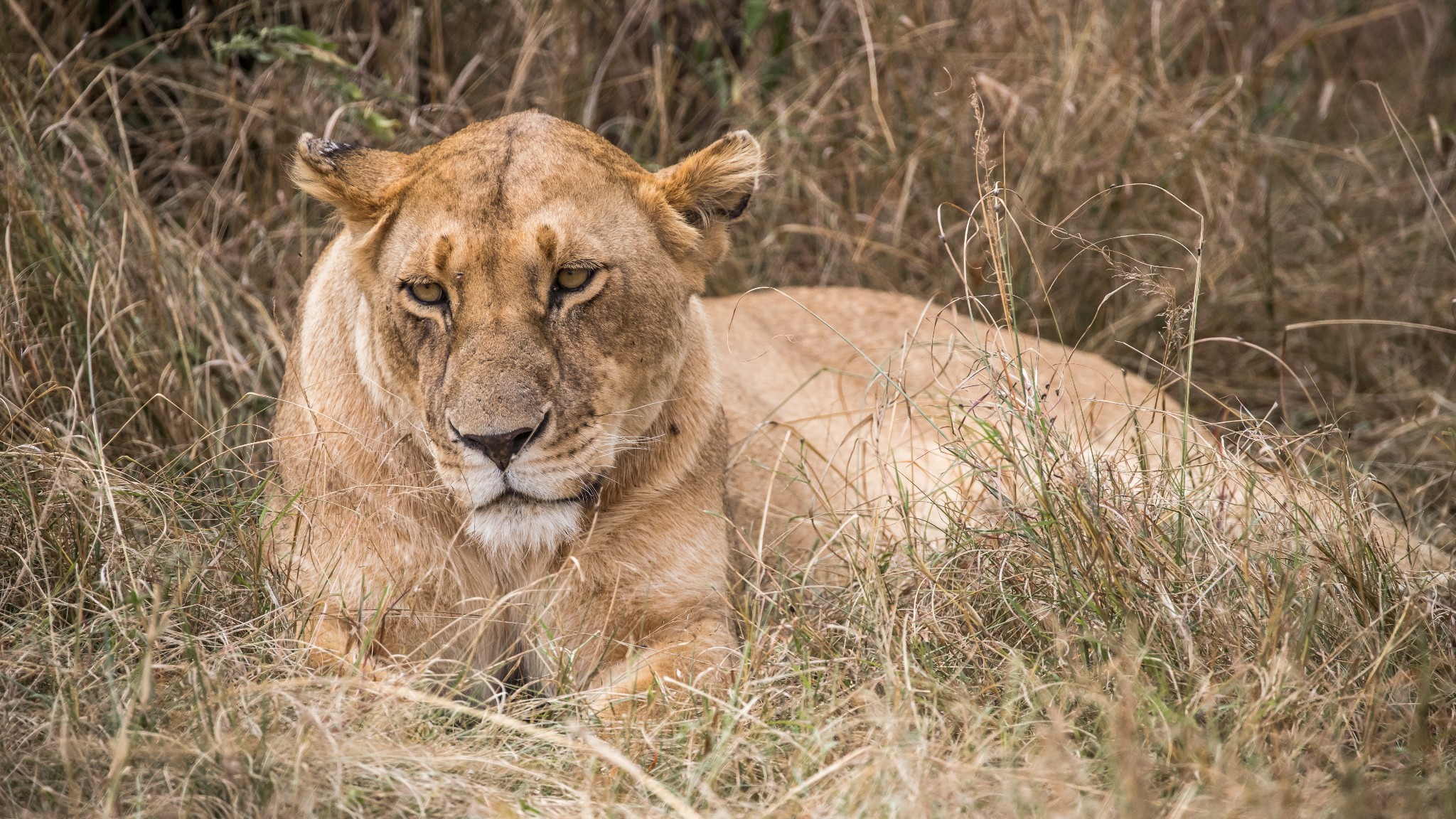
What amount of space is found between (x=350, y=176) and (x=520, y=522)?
34.9 inches

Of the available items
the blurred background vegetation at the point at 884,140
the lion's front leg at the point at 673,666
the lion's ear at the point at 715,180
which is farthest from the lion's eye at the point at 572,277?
the blurred background vegetation at the point at 884,140

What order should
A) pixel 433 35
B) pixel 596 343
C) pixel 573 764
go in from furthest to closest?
pixel 433 35, pixel 596 343, pixel 573 764

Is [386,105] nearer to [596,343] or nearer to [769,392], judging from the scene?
[769,392]

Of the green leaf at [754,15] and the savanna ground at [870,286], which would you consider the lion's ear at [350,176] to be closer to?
the savanna ground at [870,286]

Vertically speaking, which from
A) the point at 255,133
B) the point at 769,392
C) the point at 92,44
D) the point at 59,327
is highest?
the point at 92,44

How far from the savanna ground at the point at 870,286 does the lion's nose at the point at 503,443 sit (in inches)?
18.5

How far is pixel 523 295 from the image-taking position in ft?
8.96

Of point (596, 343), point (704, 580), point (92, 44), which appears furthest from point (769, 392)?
point (92, 44)

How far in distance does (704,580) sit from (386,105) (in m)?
2.92

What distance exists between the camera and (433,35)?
546cm

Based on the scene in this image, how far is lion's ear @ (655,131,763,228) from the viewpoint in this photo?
3.05 metres

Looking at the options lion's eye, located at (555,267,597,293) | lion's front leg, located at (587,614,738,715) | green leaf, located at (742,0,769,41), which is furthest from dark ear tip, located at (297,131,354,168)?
green leaf, located at (742,0,769,41)

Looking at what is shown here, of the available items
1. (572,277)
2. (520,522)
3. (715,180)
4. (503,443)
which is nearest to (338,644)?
(520,522)

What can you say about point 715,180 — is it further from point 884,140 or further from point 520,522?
point 884,140
